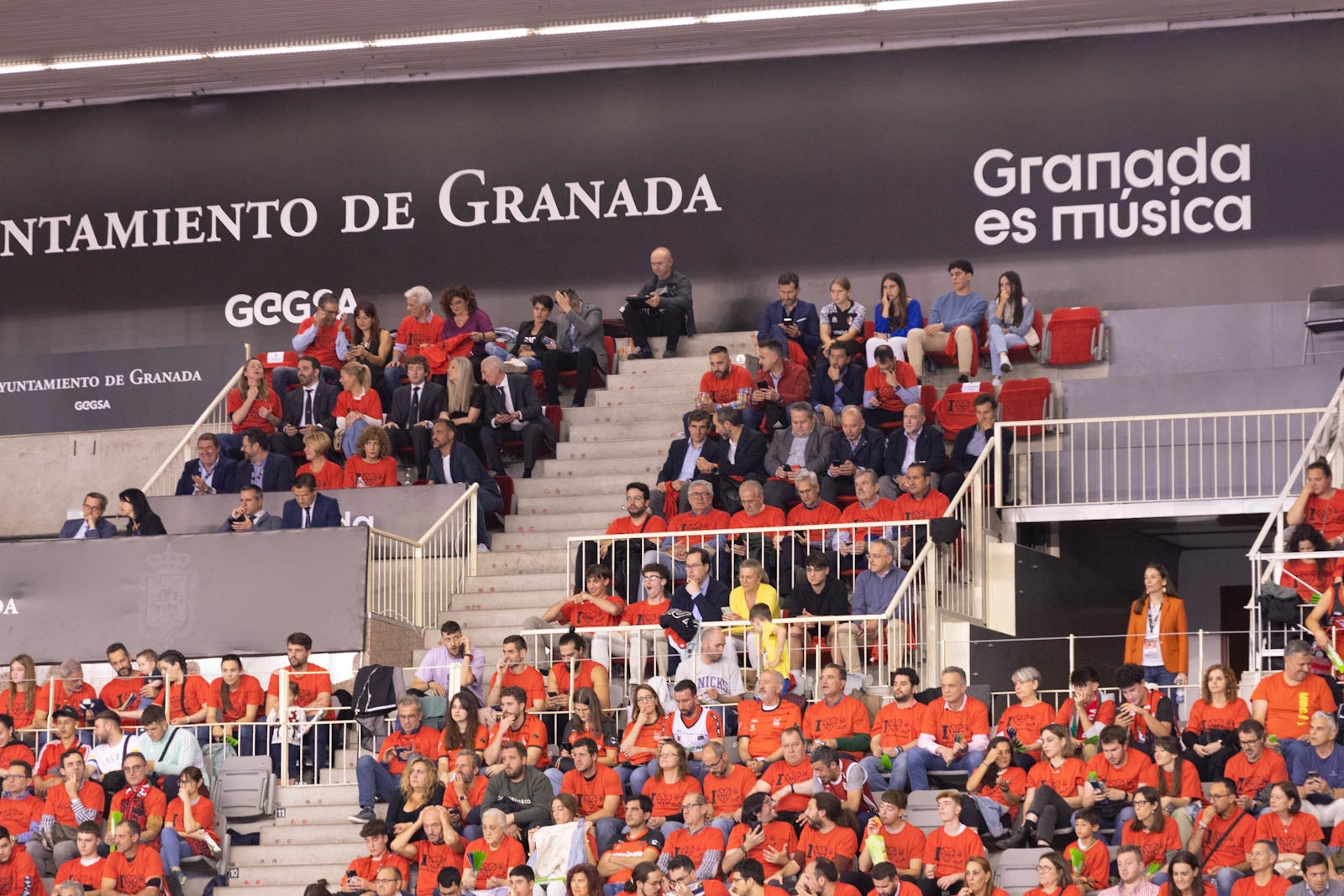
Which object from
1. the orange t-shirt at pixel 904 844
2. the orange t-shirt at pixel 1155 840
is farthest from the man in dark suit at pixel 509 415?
the orange t-shirt at pixel 1155 840

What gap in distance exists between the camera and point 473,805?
13.1m

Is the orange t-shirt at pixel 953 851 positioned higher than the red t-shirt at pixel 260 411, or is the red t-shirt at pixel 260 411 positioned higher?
the red t-shirt at pixel 260 411

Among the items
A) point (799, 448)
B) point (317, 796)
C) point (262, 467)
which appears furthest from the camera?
point (262, 467)

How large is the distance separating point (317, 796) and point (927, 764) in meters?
3.95

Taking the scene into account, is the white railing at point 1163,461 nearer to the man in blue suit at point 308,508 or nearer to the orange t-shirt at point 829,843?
the orange t-shirt at point 829,843

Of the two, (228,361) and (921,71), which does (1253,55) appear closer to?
(921,71)

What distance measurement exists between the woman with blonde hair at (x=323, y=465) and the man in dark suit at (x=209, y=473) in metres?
0.75

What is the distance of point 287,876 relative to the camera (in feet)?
44.2

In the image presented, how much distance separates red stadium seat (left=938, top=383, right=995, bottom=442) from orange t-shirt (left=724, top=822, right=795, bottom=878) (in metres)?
5.30

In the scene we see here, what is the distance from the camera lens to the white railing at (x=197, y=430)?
19250 millimetres

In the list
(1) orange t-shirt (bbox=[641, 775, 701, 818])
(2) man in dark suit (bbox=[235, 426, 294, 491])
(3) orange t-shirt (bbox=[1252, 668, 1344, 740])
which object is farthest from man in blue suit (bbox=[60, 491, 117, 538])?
(3) orange t-shirt (bbox=[1252, 668, 1344, 740])

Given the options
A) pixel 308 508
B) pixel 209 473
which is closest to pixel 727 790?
pixel 308 508

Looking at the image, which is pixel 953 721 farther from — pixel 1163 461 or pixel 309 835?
pixel 1163 461

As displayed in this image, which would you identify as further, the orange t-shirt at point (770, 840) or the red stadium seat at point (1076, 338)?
the red stadium seat at point (1076, 338)
